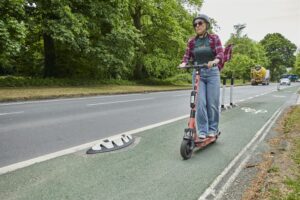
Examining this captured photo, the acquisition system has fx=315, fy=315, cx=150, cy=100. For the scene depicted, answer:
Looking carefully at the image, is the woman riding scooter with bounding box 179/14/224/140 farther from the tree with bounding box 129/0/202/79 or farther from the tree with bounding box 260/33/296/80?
the tree with bounding box 260/33/296/80

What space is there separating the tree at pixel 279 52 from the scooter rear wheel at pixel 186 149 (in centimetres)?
10579

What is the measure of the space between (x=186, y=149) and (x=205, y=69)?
1480 millimetres

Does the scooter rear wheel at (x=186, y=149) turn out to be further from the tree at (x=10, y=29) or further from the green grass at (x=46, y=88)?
the tree at (x=10, y=29)

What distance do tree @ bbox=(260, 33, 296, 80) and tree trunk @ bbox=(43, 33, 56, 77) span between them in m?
91.9

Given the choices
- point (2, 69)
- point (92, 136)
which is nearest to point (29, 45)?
point (2, 69)

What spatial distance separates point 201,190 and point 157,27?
29.5 metres

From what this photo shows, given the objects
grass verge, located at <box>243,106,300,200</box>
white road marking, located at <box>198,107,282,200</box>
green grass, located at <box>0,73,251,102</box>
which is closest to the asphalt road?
white road marking, located at <box>198,107,282,200</box>

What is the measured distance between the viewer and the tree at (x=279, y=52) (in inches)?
4055

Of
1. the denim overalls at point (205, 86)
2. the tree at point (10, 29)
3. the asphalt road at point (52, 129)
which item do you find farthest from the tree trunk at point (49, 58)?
the denim overalls at point (205, 86)

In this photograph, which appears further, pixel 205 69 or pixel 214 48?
pixel 205 69

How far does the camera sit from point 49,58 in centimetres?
2356

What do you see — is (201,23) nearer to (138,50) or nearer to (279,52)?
(138,50)

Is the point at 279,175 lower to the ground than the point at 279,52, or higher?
lower

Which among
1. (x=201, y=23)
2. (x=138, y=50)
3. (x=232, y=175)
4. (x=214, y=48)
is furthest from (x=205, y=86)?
(x=138, y=50)
